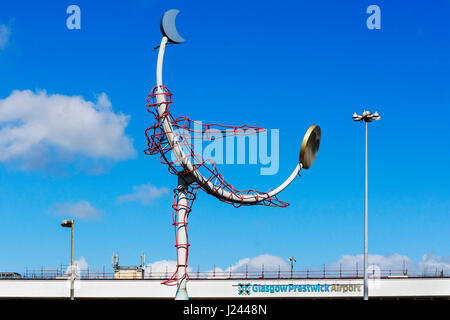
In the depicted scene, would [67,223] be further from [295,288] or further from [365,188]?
[295,288]

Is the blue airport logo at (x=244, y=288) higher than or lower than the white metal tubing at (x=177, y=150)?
lower

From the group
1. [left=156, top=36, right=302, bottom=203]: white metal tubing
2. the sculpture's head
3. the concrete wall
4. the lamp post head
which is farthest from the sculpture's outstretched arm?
the concrete wall

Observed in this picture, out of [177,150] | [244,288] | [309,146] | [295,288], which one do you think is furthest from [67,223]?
[295,288]

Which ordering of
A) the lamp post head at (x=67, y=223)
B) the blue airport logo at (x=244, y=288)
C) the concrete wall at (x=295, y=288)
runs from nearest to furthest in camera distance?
the lamp post head at (x=67, y=223)
the concrete wall at (x=295, y=288)
the blue airport logo at (x=244, y=288)

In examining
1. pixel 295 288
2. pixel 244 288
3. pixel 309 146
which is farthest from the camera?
pixel 244 288

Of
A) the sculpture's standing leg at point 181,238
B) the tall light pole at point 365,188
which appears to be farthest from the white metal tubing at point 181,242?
the tall light pole at point 365,188

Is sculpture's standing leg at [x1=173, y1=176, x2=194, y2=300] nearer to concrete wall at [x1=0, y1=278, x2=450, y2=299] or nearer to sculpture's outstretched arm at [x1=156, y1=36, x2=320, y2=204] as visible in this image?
sculpture's outstretched arm at [x1=156, y1=36, x2=320, y2=204]

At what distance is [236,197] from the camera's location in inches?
1421

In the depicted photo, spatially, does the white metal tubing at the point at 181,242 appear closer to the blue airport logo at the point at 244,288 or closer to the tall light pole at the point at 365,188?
the tall light pole at the point at 365,188

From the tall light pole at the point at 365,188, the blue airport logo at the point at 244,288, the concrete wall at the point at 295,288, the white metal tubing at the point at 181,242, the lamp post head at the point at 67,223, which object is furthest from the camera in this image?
the blue airport logo at the point at 244,288

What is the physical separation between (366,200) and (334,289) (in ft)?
83.6
